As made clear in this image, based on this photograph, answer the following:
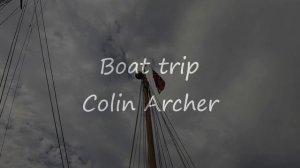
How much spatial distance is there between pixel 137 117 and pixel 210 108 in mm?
5250

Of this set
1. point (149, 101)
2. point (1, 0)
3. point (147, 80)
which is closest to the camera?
point (1, 0)

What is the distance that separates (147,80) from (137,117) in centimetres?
287

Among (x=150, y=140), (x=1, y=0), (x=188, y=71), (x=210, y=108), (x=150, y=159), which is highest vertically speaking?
(x=1, y=0)

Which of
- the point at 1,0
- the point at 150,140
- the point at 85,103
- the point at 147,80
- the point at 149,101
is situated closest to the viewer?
the point at 1,0

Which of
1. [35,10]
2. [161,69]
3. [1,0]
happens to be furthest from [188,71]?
[1,0]

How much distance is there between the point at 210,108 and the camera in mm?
19844

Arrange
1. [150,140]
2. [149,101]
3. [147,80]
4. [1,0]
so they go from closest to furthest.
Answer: [1,0] < [150,140] < [149,101] < [147,80]

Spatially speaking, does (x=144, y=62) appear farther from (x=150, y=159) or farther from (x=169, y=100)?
(x=150, y=159)

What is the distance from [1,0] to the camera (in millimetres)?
15883

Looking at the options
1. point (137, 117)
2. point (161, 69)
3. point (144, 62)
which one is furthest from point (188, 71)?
point (137, 117)

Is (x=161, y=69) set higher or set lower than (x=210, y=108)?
higher

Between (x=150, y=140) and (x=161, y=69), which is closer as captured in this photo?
(x=150, y=140)

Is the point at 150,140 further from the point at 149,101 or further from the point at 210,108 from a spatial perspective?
the point at 210,108

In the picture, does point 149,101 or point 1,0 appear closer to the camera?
point 1,0
